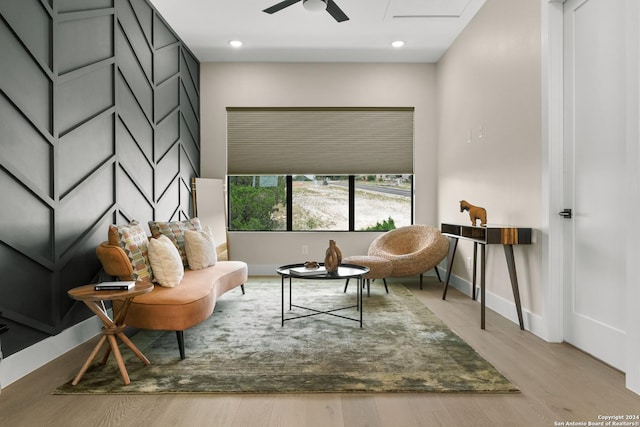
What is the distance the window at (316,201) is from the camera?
236 inches

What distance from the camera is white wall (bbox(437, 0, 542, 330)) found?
325 centimetres

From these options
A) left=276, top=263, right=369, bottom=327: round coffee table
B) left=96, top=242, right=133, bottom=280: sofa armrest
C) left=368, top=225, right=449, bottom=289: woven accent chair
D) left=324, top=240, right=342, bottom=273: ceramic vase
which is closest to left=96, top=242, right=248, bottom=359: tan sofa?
left=96, top=242, right=133, bottom=280: sofa armrest

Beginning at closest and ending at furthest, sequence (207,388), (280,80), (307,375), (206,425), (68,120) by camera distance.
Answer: (206,425) < (207,388) < (307,375) < (68,120) < (280,80)

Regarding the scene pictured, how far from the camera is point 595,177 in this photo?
269cm

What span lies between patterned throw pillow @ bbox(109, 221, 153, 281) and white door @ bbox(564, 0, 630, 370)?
10.2 feet

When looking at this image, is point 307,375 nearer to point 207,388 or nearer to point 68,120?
point 207,388

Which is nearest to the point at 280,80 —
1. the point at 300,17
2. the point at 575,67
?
the point at 300,17

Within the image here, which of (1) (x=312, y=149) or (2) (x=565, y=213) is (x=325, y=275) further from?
(1) (x=312, y=149)

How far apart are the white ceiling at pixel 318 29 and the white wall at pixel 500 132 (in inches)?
13.6

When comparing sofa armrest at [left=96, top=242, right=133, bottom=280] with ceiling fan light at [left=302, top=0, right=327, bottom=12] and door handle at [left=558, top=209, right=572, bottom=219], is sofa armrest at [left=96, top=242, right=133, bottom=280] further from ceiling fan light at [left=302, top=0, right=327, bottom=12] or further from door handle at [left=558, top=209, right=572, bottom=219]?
door handle at [left=558, top=209, right=572, bottom=219]

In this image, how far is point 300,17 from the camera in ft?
14.5

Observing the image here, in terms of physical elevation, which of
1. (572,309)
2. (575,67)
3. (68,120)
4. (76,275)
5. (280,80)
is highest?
(280,80)

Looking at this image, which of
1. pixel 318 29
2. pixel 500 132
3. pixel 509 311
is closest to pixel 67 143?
pixel 318 29

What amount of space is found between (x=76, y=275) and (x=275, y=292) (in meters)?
2.18
